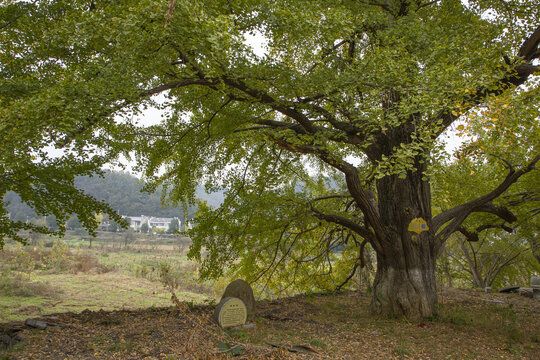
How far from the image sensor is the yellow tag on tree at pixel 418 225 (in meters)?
7.79

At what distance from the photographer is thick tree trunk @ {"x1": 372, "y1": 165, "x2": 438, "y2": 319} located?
764cm

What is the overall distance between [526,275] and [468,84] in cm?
2125

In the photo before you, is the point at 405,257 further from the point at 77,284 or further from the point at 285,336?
the point at 77,284

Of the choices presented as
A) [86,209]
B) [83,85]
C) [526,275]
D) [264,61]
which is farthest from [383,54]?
[526,275]

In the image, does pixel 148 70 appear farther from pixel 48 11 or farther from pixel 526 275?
pixel 526 275

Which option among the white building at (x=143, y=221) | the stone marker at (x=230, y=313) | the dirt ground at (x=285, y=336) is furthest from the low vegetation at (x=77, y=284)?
the white building at (x=143, y=221)

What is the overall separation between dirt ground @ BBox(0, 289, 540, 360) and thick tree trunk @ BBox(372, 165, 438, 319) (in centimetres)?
32

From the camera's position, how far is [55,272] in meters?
21.2

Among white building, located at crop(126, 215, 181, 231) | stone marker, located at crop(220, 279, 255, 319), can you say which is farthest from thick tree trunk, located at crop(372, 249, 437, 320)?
white building, located at crop(126, 215, 181, 231)

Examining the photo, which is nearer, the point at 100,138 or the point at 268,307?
the point at 100,138

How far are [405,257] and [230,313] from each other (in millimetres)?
3916

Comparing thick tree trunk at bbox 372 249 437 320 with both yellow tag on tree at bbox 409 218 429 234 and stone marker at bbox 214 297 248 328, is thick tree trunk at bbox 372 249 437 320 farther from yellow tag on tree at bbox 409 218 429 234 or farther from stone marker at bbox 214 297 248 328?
stone marker at bbox 214 297 248 328

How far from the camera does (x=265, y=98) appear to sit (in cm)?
647

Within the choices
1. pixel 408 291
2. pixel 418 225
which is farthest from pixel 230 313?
pixel 418 225
